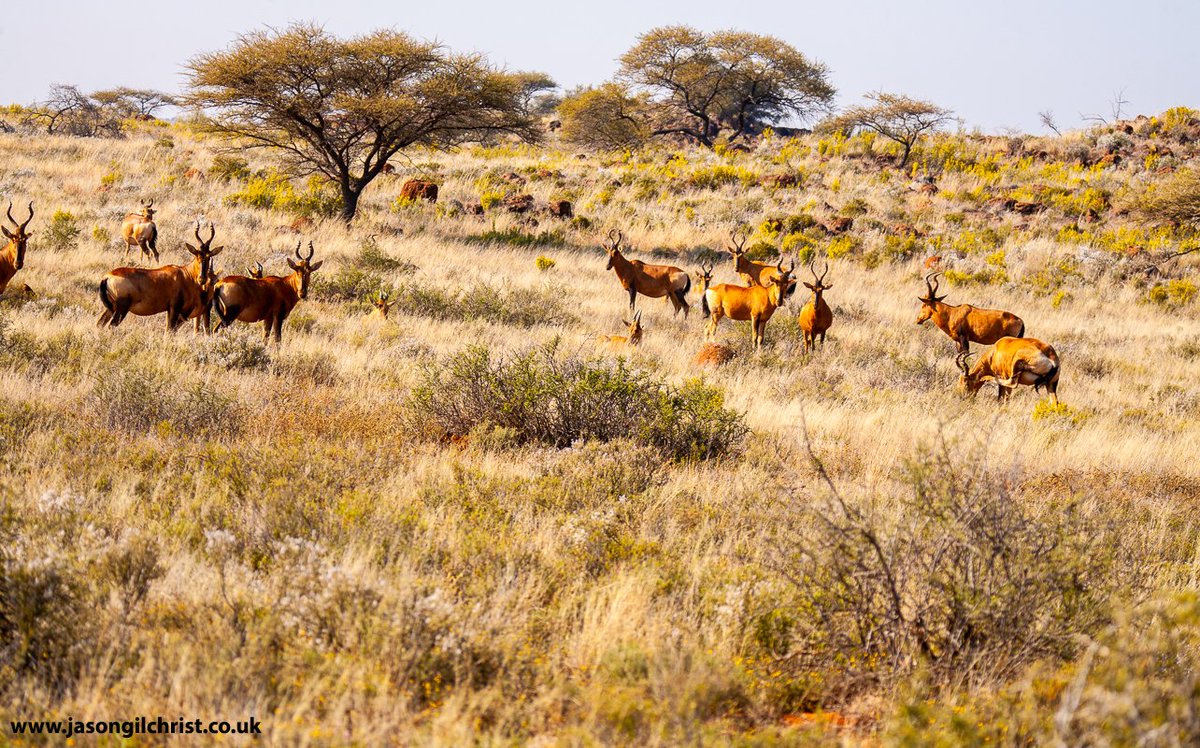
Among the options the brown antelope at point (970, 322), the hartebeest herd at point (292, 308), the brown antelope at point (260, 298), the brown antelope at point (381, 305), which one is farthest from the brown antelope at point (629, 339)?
the brown antelope at point (970, 322)

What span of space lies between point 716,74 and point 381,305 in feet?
106

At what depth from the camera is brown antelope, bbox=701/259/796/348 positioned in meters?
13.8

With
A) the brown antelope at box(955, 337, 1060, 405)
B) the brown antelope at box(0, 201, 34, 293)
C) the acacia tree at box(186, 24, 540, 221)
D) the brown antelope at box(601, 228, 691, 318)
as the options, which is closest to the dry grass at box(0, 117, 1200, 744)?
the brown antelope at box(955, 337, 1060, 405)

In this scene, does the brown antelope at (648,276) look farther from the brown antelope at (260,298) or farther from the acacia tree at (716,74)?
the acacia tree at (716,74)

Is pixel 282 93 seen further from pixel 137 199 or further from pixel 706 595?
pixel 706 595

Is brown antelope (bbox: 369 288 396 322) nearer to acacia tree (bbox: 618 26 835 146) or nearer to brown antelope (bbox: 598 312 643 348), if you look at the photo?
brown antelope (bbox: 598 312 643 348)

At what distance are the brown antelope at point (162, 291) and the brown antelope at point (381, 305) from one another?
2502 mm

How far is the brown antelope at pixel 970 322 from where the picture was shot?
13.8m

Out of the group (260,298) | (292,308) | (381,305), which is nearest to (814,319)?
(381,305)

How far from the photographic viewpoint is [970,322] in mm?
13961

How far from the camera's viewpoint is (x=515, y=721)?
324 cm

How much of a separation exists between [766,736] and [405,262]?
15.5m

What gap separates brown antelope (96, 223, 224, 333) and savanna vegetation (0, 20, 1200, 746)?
64 centimetres

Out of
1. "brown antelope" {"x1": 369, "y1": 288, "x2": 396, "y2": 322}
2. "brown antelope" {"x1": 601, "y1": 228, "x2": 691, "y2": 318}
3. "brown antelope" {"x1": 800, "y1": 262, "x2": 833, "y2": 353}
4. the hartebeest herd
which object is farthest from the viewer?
"brown antelope" {"x1": 601, "y1": 228, "x2": 691, "y2": 318}
